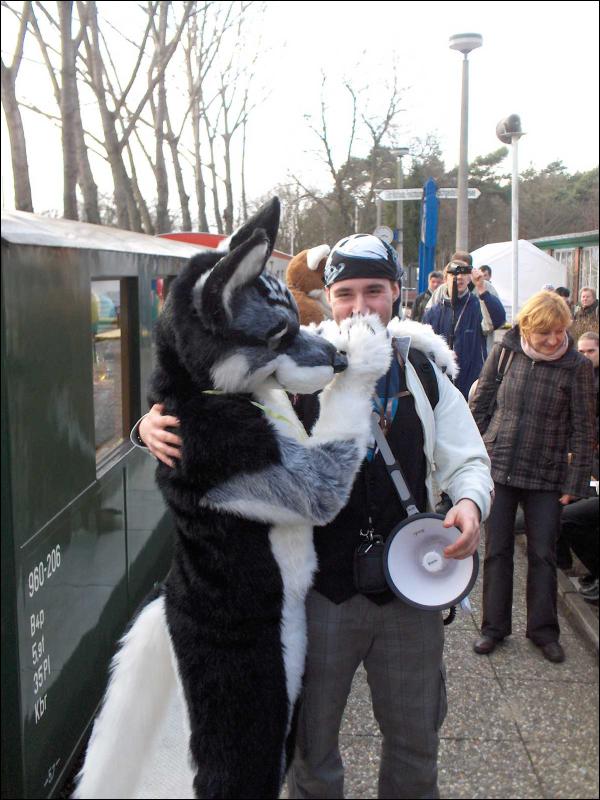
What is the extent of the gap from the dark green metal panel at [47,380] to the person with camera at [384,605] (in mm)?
558

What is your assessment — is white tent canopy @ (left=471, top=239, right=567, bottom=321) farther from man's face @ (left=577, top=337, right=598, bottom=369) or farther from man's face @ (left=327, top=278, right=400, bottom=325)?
man's face @ (left=327, top=278, right=400, bottom=325)

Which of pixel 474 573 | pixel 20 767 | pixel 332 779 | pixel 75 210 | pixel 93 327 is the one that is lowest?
pixel 20 767

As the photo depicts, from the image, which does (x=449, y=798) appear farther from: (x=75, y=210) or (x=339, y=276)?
(x=75, y=210)

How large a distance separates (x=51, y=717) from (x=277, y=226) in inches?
68.8

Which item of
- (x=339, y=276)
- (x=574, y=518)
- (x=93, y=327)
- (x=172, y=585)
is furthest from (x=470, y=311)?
(x=172, y=585)

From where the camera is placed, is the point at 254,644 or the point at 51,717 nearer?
the point at 254,644

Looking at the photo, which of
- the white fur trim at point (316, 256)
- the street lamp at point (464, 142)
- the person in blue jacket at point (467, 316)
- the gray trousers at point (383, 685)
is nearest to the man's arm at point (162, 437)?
the gray trousers at point (383, 685)

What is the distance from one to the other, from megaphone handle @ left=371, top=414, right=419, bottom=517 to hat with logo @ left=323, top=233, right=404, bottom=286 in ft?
1.17

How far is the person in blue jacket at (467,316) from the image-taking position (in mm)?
5785

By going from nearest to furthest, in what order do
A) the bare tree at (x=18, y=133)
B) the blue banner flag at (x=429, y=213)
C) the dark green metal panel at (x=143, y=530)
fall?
the dark green metal panel at (x=143, y=530) → the bare tree at (x=18, y=133) → the blue banner flag at (x=429, y=213)

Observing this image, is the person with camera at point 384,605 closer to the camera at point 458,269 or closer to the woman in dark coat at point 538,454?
the woman in dark coat at point 538,454

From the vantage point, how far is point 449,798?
8.73ft

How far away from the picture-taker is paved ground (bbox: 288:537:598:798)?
8.91ft

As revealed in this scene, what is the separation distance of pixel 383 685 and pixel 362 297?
93cm
